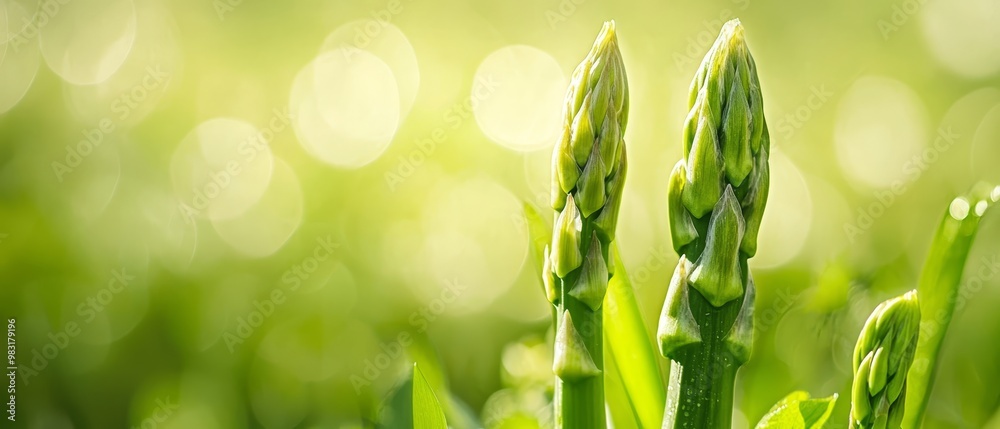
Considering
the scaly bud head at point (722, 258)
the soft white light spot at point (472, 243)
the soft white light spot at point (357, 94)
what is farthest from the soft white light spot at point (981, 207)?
the soft white light spot at point (357, 94)

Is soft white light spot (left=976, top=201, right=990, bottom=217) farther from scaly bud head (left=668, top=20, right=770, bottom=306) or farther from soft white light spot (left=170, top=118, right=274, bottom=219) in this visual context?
soft white light spot (left=170, top=118, right=274, bottom=219)

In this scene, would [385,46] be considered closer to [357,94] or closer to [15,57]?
[357,94]

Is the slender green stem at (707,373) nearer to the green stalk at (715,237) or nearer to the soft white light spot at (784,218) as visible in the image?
the green stalk at (715,237)

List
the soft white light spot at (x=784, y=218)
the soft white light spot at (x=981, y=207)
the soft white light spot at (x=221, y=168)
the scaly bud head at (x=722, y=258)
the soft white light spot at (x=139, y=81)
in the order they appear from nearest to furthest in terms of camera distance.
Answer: the scaly bud head at (x=722, y=258), the soft white light spot at (x=981, y=207), the soft white light spot at (x=784, y=218), the soft white light spot at (x=221, y=168), the soft white light spot at (x=139, y=81)

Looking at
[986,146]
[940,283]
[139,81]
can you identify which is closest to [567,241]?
[940,283]

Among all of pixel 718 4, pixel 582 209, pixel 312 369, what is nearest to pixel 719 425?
pixel 582 209

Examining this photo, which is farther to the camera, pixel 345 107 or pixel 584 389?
pixel 345 107

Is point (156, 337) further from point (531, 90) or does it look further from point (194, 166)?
point (531, 90)
